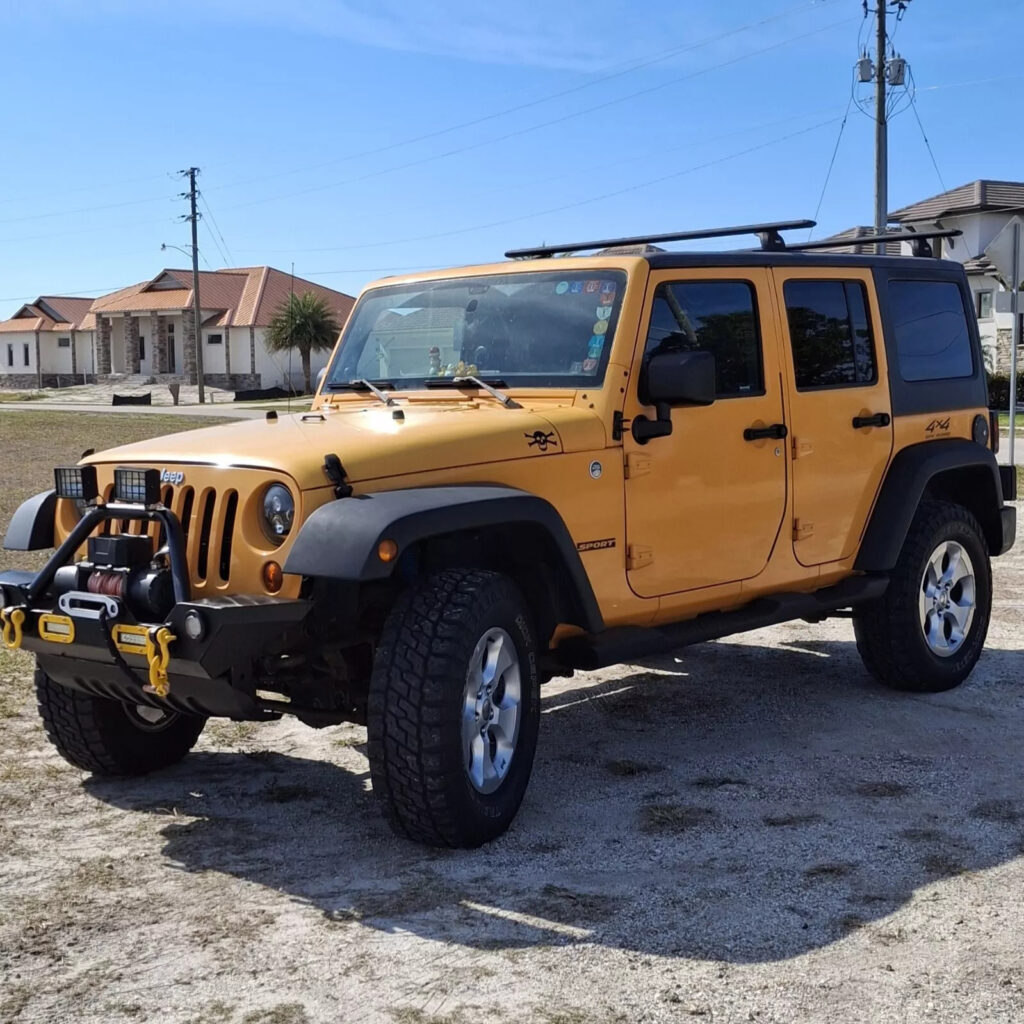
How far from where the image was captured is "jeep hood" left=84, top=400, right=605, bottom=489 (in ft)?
15.1

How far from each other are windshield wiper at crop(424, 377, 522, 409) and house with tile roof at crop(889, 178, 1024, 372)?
132 ft

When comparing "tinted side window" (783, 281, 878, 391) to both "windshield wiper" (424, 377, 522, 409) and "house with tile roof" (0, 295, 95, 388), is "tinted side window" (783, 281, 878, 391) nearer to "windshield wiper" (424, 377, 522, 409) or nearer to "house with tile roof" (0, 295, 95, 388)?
"windshield wiper" (424, 377, 522, 409)

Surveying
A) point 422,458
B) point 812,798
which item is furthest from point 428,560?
point 812,798

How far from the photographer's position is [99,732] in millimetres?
5375

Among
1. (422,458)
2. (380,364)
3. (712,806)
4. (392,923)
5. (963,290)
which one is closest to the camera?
(392,923)

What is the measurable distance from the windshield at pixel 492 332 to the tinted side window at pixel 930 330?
2.06 meters

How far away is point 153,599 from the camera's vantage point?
4406mm

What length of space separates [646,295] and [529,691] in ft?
5.51

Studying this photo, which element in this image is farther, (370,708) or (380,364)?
(380,364)

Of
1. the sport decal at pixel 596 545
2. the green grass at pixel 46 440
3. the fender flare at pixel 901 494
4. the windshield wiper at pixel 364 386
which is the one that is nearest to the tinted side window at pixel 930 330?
the fender flare at pixel 901 494

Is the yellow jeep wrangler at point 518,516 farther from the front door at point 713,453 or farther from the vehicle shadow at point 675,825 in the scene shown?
the vehicle shadow at point 675,825

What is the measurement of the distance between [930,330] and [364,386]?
3.02 meters

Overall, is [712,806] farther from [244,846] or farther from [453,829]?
[244,846]

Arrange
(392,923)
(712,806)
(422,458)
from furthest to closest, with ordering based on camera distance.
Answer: (712,806) → (422,458) → (392,923)
